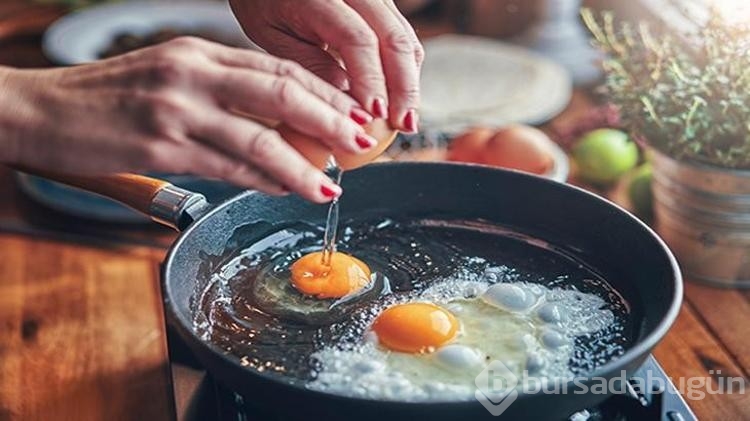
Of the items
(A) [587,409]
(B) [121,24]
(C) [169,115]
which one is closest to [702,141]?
(A) [587,409]

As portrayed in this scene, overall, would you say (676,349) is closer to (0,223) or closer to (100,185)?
(100,185)

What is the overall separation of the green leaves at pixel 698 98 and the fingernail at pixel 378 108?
62 cm

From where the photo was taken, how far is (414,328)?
111cm

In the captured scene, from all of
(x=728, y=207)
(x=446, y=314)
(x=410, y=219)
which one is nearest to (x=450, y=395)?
(x=446, y=314)

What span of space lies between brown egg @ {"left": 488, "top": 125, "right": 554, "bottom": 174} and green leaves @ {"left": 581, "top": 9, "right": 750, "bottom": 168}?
17cm

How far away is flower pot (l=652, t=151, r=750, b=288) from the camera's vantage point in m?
1.51

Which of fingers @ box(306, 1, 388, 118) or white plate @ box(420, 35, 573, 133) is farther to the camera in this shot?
white plate @ box(420, 35, 573, 133)

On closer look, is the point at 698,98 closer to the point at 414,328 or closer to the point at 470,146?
the point at 470,146

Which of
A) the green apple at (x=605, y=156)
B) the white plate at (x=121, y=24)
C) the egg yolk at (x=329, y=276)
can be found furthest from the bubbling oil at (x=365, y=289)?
the white plate at (x=121, y=24)

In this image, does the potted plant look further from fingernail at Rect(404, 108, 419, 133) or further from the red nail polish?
the red nail polish

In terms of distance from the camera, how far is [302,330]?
1161 millimetres

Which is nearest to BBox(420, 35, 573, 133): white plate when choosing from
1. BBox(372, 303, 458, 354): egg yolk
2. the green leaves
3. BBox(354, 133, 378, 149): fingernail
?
the green leaves

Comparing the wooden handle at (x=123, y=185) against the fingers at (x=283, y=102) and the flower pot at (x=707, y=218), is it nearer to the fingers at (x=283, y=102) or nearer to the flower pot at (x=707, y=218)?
the fingers at (x=283, y=102)

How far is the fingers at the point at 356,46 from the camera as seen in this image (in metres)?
1.08
